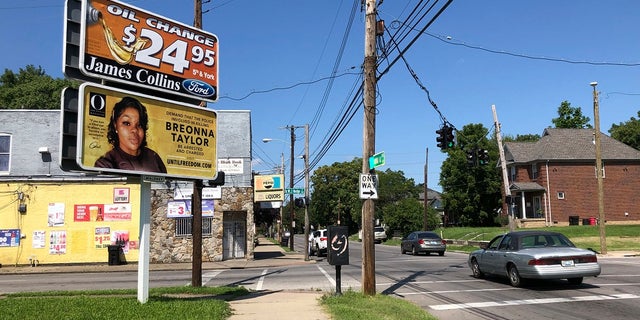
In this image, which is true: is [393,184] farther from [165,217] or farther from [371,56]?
[371,56]

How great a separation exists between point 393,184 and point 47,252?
6886cm

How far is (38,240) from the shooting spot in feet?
89.1

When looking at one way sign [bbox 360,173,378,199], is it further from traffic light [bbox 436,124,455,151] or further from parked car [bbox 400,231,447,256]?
parked car [bbox 400,231,447,256]

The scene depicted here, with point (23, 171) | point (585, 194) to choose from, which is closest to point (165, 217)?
point (23, 171)

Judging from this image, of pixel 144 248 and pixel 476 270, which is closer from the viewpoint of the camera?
pixel 144 248

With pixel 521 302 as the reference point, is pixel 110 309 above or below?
above

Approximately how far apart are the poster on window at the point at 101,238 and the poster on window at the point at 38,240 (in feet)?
8.53

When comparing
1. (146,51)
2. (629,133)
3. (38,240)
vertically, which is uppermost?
(629,133)

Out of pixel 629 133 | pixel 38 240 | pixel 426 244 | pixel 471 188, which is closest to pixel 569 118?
pixel 629 133

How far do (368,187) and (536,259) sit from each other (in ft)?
15.4

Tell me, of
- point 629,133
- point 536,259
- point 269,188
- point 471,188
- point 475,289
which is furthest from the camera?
point 629,133

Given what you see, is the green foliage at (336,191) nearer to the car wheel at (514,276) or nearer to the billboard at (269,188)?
the billboard at (269,188)

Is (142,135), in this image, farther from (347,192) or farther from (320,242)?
(347,192)

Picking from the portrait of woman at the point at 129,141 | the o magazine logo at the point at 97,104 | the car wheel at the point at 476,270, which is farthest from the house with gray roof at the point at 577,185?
the o magazine logo at the point at 97,104
